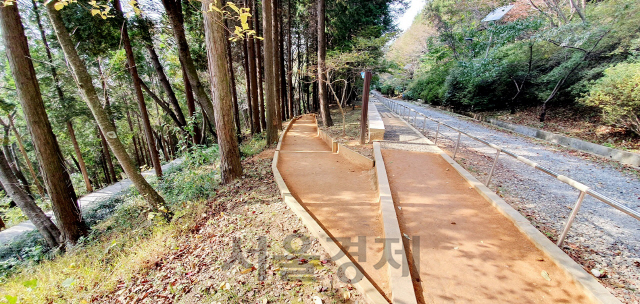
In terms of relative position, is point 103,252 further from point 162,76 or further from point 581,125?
point 581,125

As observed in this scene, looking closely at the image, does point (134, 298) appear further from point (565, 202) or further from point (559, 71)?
point (559, 71)

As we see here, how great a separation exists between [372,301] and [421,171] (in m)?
4.13

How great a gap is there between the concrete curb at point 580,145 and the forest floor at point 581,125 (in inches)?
25.3

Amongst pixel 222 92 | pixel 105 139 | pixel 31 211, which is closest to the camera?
pixel 222 92

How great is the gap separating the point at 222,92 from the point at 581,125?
15819 mm

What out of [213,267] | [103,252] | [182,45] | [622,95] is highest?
[182,45]

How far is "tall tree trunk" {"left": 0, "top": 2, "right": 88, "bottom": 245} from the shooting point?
471 cm

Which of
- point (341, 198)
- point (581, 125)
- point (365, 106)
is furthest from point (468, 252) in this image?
point (581, 125)

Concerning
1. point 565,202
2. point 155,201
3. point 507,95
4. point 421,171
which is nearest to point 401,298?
point 421,171

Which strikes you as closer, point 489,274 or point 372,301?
point 372,301

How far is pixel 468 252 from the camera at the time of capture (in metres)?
3.07

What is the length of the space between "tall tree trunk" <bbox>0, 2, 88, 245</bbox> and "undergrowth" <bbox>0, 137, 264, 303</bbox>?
0.59m

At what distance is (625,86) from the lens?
7.71 metres

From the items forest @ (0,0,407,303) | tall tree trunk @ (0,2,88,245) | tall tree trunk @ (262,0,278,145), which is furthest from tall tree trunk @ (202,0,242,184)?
tall tree trunk @ (0,2,88,245)
